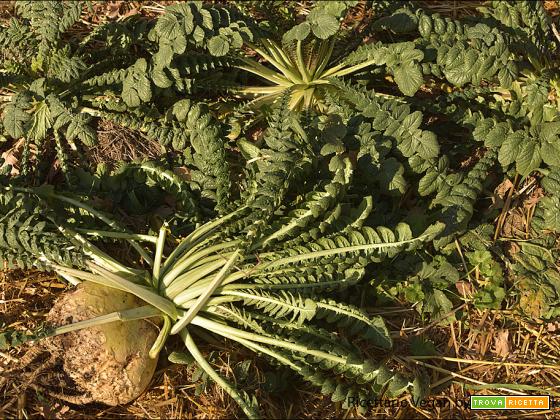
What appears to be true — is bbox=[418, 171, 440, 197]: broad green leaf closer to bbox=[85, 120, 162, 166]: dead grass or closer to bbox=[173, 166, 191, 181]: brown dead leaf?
bbox=[173, 166, 191, 181]: brown dead leaf

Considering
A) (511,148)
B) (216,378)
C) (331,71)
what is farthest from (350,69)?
(216,378)

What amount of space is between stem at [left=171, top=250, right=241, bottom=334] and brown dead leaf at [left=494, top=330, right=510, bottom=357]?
1.20 metres

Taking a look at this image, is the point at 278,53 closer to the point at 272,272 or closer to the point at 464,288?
the point at 272,272

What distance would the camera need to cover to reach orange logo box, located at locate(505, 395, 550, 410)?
260 centimetres

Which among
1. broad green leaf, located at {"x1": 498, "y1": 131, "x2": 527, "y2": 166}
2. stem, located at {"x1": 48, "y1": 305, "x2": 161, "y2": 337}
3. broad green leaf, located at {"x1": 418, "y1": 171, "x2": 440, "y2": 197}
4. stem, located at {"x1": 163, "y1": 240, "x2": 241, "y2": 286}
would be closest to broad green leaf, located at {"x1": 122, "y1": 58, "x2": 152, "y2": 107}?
stem, located at {"x1": 163, "y1": 240, "x2": 241, "y2": 286}

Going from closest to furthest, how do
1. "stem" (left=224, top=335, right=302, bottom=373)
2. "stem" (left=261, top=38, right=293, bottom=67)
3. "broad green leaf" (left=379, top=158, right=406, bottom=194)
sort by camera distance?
"stem" (left=224, top=335, right=302, bottom=373) < "broad green leaf" (left=379, top=158, right=406, bottom=194) < "stem" (left=261, top=38, right=293, bottom=67)

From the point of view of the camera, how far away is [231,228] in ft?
8.77

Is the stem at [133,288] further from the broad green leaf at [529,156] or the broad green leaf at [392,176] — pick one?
the broad green leaf at [529,156]

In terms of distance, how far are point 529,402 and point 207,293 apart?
4.44 ft

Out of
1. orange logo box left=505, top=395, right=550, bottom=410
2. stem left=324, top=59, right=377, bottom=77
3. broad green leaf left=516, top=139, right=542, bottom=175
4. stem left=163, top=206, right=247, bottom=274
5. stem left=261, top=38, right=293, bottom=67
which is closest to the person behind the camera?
orange logo box left=505, top=395, right=550, bottom=410

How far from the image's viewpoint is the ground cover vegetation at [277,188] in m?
2.55

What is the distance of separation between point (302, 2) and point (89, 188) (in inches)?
70.8

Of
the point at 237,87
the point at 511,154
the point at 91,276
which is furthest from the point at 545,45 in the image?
the point at 91,276

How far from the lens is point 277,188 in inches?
103
